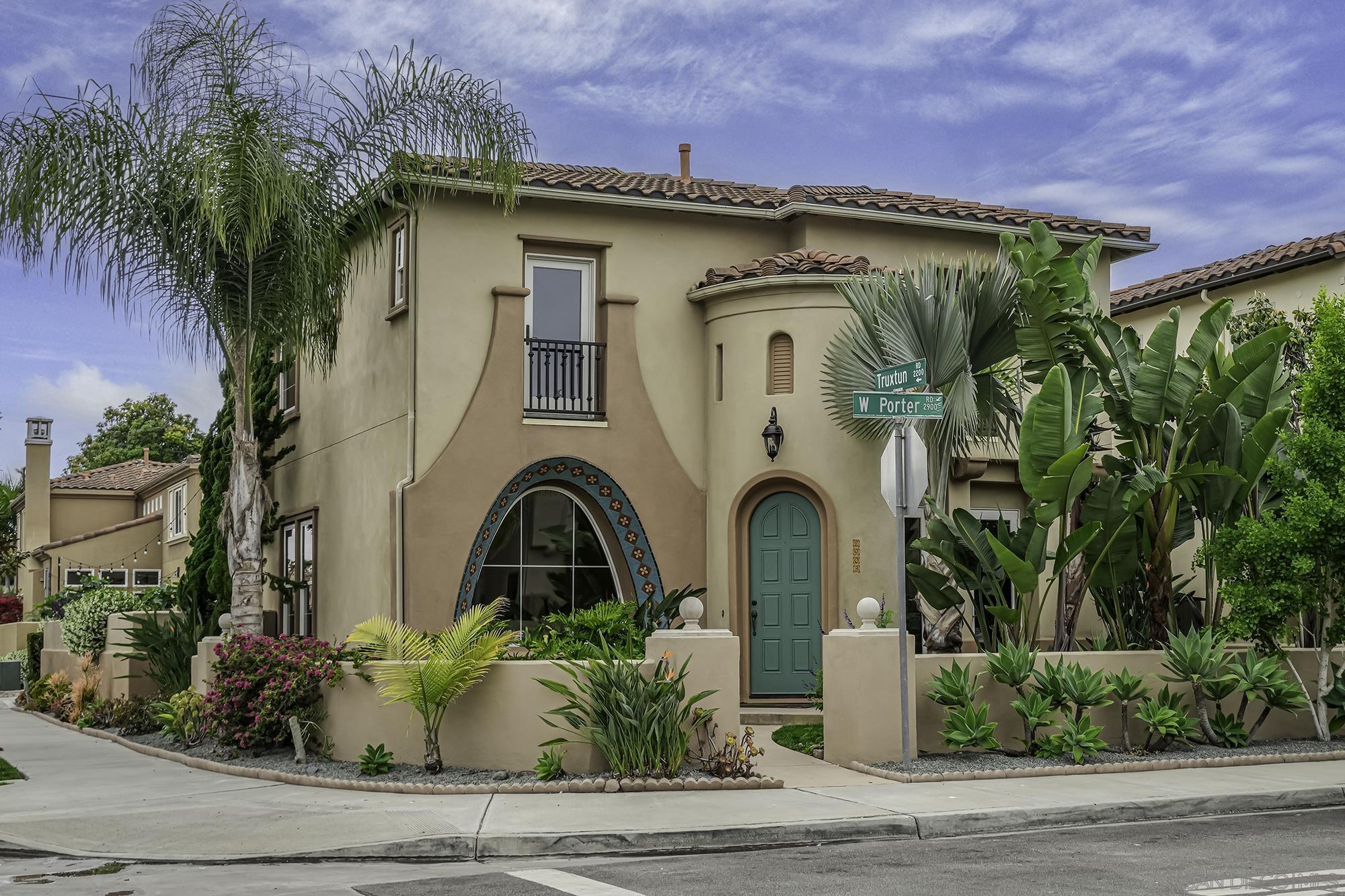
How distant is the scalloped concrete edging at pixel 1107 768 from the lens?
12156 mm

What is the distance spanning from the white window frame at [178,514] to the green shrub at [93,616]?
13418 mm

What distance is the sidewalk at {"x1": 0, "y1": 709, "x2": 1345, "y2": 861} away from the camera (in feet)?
31.6

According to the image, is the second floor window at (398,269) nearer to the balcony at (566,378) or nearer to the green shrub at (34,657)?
the balcony at (566,378)

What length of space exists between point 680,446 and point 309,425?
Result: 21.2 ft

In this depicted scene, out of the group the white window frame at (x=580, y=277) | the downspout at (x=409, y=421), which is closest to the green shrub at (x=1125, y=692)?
the white window frame at (x=580, y=277)

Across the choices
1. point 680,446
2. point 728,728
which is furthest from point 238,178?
point 728,728

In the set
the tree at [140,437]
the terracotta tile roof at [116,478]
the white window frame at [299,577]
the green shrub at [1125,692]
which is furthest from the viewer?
the tree at [140,437]

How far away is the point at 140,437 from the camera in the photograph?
59.5 metres

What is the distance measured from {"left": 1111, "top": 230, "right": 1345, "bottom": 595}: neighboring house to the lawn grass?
7586 mm

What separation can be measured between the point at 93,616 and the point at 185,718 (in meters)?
6.32

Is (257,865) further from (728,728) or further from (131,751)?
(131,751)

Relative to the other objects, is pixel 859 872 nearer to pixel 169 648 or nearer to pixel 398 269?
pixel 398 269

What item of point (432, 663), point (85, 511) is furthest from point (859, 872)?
point (85, 511)

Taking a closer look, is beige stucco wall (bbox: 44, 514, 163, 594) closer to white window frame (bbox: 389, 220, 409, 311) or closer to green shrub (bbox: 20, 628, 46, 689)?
green shrub (bbox: 20, 628, 46, 689)
